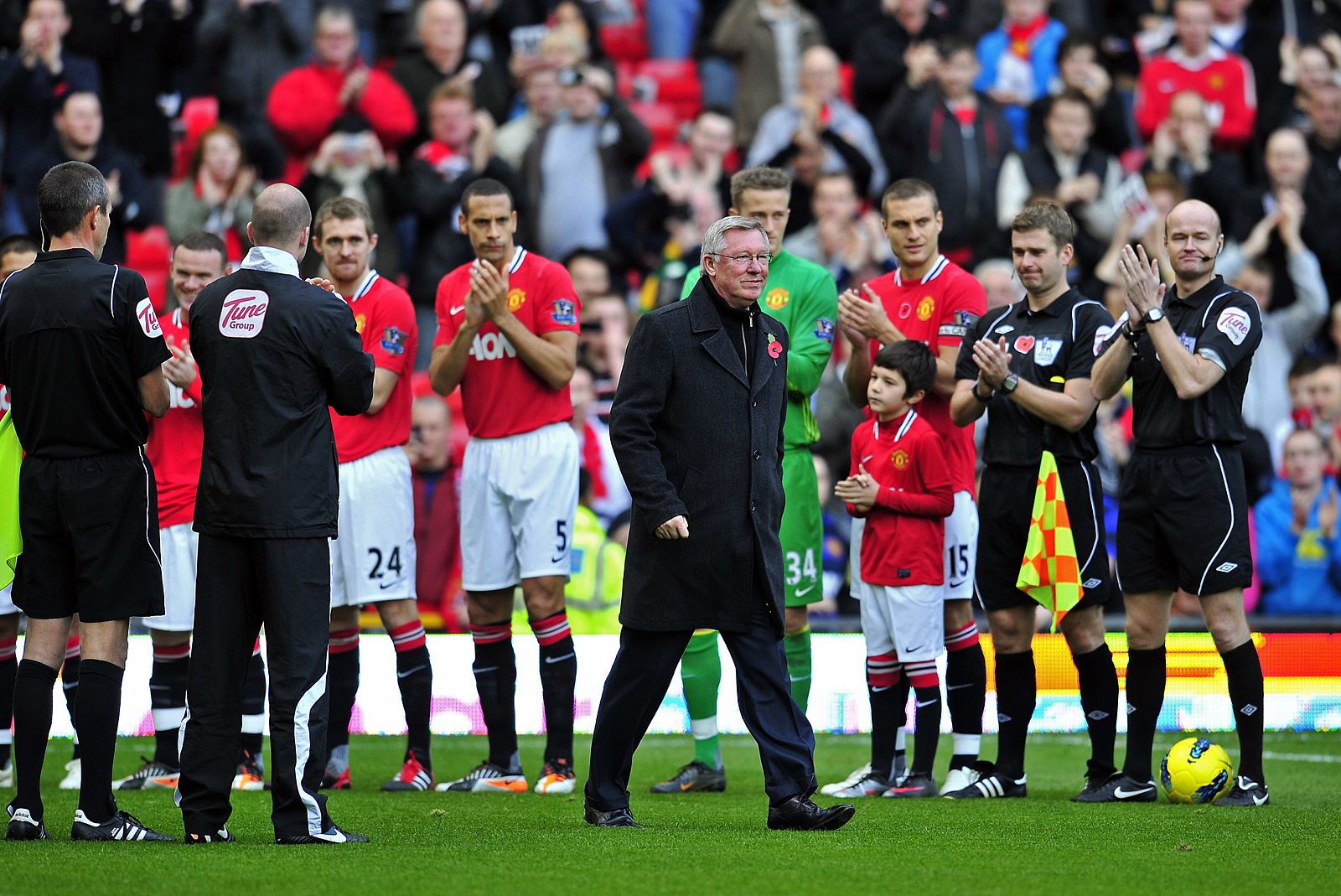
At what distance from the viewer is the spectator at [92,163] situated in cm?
1403

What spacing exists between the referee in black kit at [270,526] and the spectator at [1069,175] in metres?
9.09

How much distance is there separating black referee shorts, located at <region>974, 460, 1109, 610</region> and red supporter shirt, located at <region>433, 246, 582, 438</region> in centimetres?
223

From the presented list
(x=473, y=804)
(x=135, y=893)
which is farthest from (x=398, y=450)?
(x=135, y=893)

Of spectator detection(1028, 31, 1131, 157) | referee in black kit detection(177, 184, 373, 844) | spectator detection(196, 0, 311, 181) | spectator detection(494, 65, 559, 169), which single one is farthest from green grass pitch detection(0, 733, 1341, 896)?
spectator detection(196, 0, 311, 181)

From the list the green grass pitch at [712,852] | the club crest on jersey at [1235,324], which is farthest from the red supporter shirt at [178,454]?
the club crest on jersey at [1235,324]

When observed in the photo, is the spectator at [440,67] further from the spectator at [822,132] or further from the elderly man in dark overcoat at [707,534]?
the elderly man in dark overcoat at [707,534]

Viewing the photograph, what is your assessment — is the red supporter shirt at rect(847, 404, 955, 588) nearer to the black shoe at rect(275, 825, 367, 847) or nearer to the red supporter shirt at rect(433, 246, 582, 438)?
the red supporter shirt at rect(433, 246, 582, 438)

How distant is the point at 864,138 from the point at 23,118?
717 centimetres

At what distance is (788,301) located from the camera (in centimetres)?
945

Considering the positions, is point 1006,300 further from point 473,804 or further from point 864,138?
point 473,804

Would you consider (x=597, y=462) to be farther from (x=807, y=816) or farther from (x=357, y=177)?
(x=807, y=816)

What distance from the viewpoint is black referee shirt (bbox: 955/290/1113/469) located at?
8961 millimetres

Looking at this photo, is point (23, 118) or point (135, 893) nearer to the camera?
point (135, 893)

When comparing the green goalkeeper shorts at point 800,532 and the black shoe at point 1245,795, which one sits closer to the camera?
the black shoe at point 1245,795
